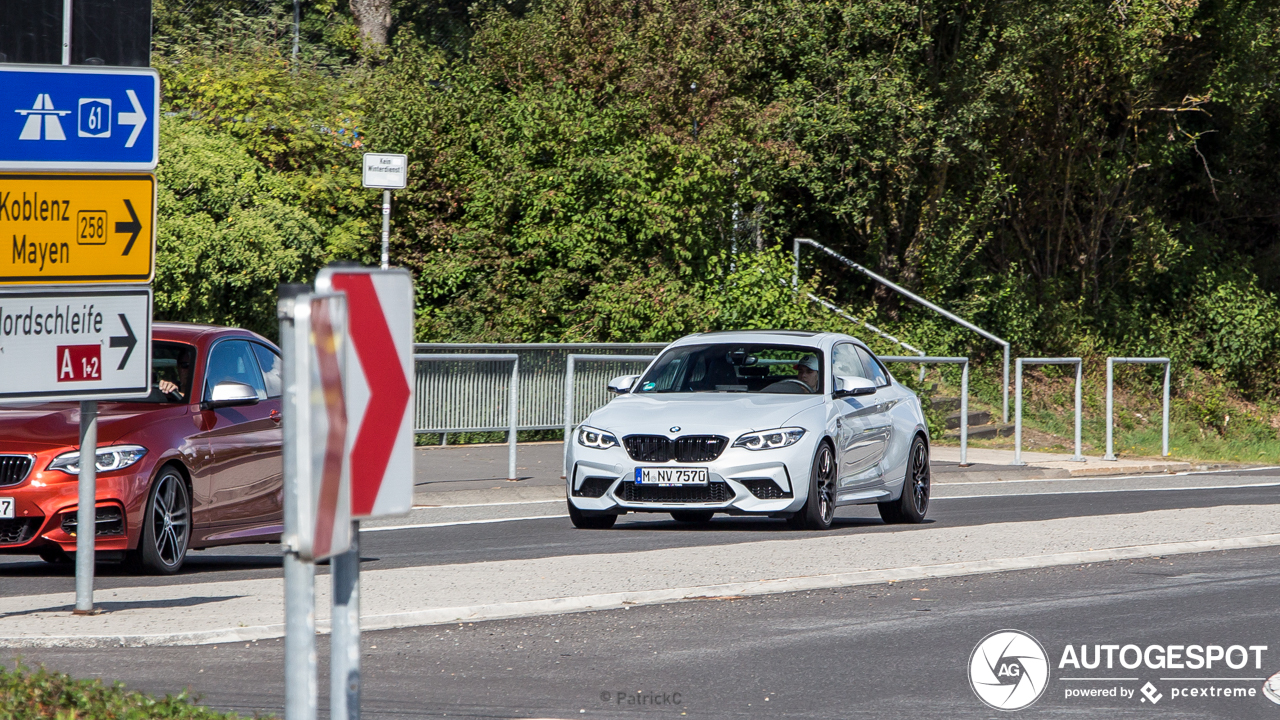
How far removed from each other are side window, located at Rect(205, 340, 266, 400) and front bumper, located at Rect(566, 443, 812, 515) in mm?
2659

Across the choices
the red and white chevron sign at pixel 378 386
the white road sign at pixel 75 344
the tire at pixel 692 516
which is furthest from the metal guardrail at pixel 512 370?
the red and white chevron sign at pixel 378 386

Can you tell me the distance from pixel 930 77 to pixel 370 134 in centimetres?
917

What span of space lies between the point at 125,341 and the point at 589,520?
563cm

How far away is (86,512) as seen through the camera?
7871 millimetres

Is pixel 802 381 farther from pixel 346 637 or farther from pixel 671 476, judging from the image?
pixel 346 637

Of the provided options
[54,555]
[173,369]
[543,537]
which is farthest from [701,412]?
[54,555]

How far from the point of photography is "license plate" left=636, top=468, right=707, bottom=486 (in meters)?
12.0

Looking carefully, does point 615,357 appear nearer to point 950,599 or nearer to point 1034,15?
point 950,599

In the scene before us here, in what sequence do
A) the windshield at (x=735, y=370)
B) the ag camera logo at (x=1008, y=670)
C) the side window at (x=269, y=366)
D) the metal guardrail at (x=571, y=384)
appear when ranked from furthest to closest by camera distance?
the metal guardrail at (x=571, y=384) < the windshield at (x=735, y=370) < the side window at (x=269, y=366) < the ag camera logo at (x=1008, y=670)

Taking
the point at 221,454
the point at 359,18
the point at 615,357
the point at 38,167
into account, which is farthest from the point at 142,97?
the point at 359,18

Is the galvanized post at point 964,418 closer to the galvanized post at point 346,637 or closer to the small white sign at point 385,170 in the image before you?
the small white sign at point 385,170

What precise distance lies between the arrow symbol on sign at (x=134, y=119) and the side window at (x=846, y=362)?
22.1 feet

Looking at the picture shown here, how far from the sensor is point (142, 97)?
26.1ft

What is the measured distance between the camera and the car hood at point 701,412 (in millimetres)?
12195
